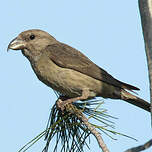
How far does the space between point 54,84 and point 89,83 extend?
2.17ft

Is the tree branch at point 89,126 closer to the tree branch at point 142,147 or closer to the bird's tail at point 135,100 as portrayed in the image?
the tree branch at point 142,147

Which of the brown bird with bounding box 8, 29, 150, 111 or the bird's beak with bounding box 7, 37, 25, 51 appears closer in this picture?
the brown bird with bounding box 8, 29, 150, 111

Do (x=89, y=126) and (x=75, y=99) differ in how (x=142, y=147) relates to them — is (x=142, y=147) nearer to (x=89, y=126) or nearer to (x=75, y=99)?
(x=89, y=126)

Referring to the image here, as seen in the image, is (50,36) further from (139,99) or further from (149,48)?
(149,48)

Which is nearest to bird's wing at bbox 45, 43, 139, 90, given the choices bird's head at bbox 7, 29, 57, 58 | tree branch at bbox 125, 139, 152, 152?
bird's head at bbox 7, 29, 57, 58

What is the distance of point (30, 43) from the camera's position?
6199 millimetres

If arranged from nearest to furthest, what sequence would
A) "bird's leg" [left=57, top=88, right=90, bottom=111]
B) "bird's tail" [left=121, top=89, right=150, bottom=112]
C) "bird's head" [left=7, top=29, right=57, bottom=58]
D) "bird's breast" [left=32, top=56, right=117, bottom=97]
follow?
"bird's leg" [left=57, top=88, right=90, bottom=111] → "bird's breast" [left=32, top=56, right=117, bottom=97] → "bird's tail" [left=121, top=89, right=150, bottom=112] → "bird's head" [left=7, top=29, right=57, bottom=58]

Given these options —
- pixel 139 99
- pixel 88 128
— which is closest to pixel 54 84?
pixel 139 99

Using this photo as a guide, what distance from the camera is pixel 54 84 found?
18.0 ft

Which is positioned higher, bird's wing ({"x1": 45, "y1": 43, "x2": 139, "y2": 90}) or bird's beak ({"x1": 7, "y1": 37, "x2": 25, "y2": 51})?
bird's beak ({"x1": 7, "y1": 37, "x2": 25, "y2": 51})

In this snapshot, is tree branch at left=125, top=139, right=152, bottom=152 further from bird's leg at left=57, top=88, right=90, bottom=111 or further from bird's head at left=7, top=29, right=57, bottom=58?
bird's head at left=7, top=29, right=57, bottom=58

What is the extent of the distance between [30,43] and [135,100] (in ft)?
6.67

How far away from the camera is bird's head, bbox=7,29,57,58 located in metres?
6.04

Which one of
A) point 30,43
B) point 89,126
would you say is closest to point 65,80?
point 30,43
